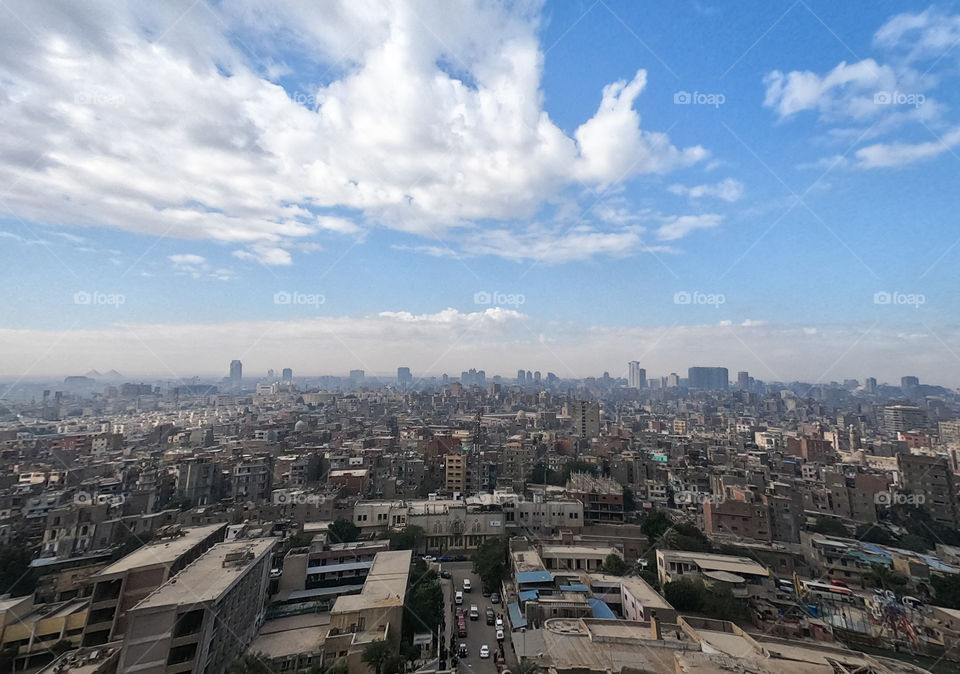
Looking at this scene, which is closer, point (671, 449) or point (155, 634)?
point (155, 634)

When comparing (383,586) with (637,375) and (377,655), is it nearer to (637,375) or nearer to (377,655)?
(377,655)

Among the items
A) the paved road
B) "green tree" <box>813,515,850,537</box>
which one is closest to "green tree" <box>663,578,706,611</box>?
the paved road

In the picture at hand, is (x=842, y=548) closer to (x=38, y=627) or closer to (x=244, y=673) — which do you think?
(x=244, y=673)

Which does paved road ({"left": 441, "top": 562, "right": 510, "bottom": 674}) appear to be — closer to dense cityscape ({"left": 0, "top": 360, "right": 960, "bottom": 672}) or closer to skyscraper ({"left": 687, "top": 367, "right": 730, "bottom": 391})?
dense cityscape ({"left": 0, "top": 360, "right": 960, "bottom": 672})

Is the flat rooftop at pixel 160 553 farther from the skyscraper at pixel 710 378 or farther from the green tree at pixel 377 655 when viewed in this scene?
the skyscraper at pixel 710 378

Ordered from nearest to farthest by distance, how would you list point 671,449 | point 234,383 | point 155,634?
point 155,634 → point 671,449 → point 234,383

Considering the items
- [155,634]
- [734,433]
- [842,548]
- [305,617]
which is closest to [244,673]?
[155,634]

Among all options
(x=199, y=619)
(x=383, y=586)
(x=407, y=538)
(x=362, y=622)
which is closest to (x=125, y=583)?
(x=199, y=619)
